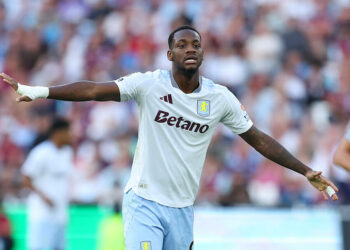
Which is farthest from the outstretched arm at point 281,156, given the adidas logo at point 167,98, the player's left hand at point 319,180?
the adidas logo at point 167,98

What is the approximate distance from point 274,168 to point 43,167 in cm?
448

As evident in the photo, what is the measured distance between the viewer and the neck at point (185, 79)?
647 centimetres

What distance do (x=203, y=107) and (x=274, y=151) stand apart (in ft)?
2.50

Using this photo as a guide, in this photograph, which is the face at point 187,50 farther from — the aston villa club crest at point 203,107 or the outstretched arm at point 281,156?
the outstretched arm at point 281,156

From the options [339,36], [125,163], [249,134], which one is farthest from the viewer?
[339,36]

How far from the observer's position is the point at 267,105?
50.2ft

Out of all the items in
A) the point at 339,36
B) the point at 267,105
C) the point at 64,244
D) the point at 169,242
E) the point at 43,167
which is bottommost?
the point at 169,242

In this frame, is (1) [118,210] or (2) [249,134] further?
(1) [118,210]

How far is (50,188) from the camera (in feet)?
37.5

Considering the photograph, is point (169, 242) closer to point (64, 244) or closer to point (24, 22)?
point (64, 244)

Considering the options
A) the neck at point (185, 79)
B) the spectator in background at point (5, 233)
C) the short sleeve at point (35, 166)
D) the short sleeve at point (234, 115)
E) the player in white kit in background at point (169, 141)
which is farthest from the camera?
the spectator in background at point (5, 233)

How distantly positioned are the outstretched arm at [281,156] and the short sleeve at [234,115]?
3.2 inches

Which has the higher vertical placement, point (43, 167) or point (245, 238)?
point (43, 167)

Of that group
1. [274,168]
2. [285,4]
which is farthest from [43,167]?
[285,4]
